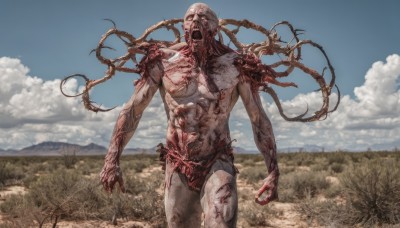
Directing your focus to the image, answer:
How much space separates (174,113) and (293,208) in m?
8.36

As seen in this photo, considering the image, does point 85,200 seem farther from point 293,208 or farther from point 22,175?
point 22,175

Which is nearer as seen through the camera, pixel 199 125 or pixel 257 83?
pixel 199 125

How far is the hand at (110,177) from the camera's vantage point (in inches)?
141

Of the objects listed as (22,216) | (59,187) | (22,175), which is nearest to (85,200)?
(59,187)

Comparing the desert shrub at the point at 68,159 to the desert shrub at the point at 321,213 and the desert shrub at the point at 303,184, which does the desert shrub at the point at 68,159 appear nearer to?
the desert shrub at the point at 303,184

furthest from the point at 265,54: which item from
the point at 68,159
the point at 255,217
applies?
the point at 68,159

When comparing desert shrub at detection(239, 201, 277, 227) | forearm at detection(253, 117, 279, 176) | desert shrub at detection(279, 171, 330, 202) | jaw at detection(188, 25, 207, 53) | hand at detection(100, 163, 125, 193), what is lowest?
desert shrub at detection(239, 201, 277, 227)

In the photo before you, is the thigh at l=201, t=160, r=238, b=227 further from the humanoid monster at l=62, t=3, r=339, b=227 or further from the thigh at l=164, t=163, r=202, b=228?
the thigh at l=164, t=163, r=202, b=228

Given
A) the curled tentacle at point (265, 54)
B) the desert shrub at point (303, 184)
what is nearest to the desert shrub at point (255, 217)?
the desert shrub at point (303, 184)

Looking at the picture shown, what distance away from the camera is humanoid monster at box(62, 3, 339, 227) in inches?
143

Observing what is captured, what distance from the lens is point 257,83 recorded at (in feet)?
13.4

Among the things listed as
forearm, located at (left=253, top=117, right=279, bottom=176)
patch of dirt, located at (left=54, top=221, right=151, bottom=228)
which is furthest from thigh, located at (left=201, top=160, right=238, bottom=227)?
patch of dirt, located at (left=54, top=221, right=151, bottom=228)

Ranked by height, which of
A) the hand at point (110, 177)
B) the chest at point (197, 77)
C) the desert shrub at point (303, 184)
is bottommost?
the desert shrub at point (303, 184)

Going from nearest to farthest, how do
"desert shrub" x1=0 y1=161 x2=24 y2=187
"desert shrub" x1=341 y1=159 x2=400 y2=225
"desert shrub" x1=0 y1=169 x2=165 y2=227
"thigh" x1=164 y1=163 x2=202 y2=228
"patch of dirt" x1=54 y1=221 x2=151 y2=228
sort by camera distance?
"thigh" x1=164 y1=163 x2=202 y2=228, "patch of dirt" x1=54 y1=221 x2=151 y2=228, "desert shrub" x1=0 y1=169 x2=165 y2=227, "desert shrub" x1=341 y1=159 x2=400 y2=225, "desert shrub" x1=0 y1=161 x2=24 y2=187
